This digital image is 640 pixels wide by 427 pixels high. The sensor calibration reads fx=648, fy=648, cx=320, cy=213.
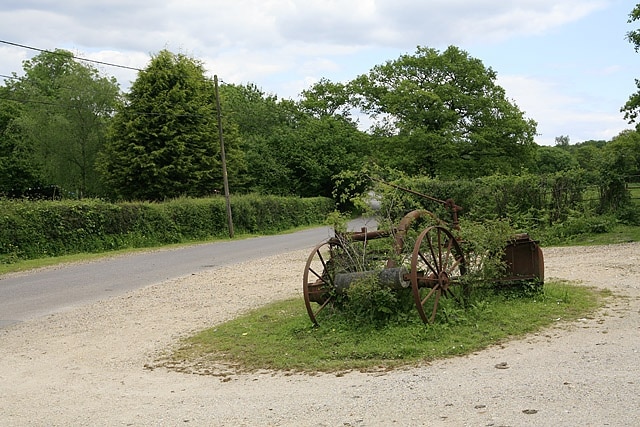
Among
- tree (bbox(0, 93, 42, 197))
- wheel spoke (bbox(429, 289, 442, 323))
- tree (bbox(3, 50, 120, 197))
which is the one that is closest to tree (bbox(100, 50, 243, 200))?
tree (bbox(3, 50, 120, 197))

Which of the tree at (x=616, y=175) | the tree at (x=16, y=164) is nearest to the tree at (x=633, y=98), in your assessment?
the tree at (x=616, y=175)

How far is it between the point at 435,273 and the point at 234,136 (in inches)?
1571

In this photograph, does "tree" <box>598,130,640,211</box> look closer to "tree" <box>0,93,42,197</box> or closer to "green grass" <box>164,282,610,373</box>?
"green grass" <box>164,282,610,373</box>

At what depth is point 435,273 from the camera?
878 centimetres

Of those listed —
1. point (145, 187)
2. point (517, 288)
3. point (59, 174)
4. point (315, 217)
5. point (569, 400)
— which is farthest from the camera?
point (59, 174)

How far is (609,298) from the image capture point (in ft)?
33.0

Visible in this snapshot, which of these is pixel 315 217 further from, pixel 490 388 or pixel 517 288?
pixel 490 388

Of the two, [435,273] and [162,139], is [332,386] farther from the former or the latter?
[162,139]

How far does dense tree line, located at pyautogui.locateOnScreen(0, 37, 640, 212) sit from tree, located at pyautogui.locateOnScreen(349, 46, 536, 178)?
88 mm

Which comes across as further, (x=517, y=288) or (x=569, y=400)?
(x=517, y=288)

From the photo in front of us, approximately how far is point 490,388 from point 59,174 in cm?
4791

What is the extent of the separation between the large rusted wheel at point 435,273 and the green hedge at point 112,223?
586 inches

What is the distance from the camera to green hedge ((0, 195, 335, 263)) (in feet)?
72.6

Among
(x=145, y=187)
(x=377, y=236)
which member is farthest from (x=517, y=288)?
(x=145, y=187)
